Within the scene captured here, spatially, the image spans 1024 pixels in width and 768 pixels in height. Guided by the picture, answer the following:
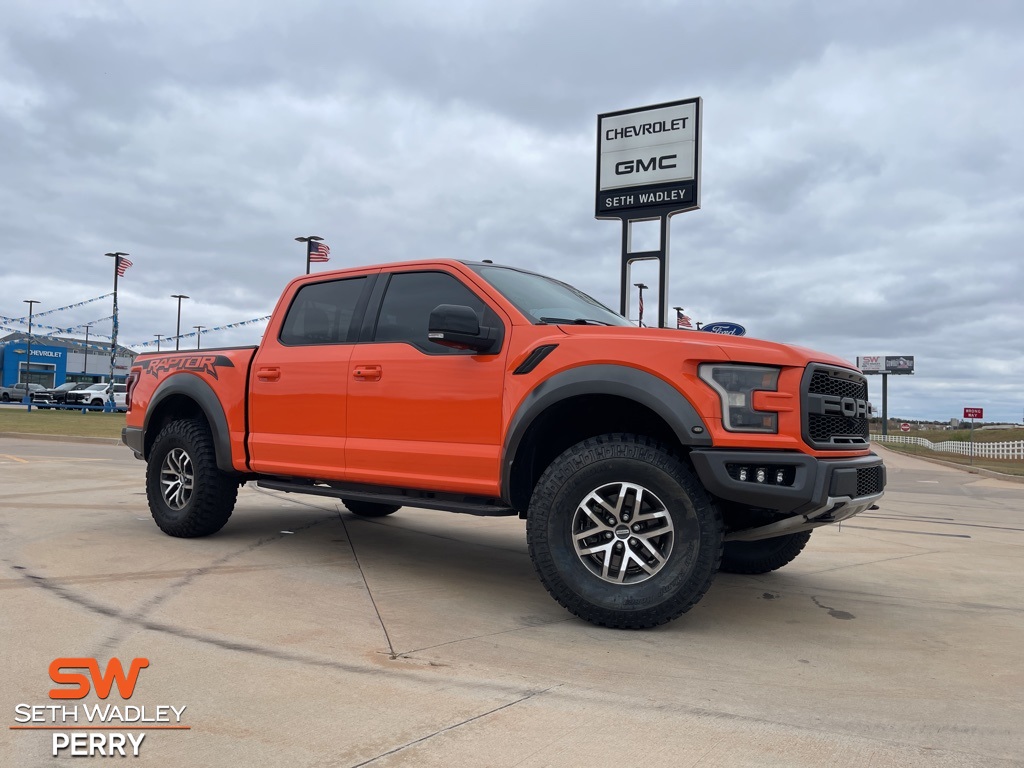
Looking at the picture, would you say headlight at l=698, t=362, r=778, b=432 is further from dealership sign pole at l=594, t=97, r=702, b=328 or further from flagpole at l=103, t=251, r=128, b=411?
flagpole at l=103, t=251, r=128, b=411

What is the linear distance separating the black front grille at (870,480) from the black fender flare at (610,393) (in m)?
0.92

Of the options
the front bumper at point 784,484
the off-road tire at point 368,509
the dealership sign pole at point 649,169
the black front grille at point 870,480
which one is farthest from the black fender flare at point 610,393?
the dealership sign pole at point 649,169

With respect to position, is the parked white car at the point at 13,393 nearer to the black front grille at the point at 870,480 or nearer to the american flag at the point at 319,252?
the american flag at the point at 319,252

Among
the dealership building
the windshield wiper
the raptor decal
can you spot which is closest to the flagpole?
the dealership building

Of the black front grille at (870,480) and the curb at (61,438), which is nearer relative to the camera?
the black front grille at (870,480)

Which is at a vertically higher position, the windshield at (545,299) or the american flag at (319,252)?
the american flag at (319,252)

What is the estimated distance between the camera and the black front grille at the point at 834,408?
12.7 ft

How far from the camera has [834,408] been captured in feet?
13.2

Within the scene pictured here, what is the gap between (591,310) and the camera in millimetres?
5238

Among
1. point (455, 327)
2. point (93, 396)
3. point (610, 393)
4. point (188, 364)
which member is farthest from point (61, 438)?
point (93, 396)

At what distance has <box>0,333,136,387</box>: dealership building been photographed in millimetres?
73562

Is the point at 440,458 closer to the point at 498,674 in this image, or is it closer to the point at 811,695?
the point at 498,674

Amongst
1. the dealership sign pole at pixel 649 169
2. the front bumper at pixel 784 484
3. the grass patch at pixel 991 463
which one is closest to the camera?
the front bumper at pixel 784 484

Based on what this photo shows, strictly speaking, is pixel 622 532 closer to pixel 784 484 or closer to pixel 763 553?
pixel 784 484
